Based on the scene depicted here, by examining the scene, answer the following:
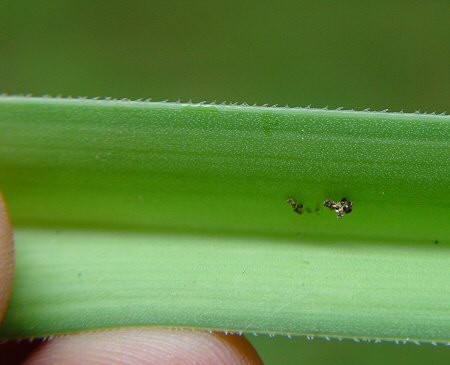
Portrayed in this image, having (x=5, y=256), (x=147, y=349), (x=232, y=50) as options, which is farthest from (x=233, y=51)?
(x=5, y=256)

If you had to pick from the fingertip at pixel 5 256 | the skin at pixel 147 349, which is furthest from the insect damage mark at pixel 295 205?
the fingertip at pixel 5 256

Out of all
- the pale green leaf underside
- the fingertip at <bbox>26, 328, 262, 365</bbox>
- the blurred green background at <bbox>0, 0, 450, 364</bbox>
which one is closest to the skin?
the fingertip at <bbox>26, 328, 262, 365</bbox>

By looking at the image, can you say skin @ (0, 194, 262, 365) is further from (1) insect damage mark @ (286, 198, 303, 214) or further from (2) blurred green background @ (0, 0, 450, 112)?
(2) blurred green background @ (0, 0, 450, 112)

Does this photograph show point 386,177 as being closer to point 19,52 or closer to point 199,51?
point 199,51

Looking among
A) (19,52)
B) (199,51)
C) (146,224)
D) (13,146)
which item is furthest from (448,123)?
(19,52)

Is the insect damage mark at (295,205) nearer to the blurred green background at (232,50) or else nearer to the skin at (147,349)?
the skin at (147,349)

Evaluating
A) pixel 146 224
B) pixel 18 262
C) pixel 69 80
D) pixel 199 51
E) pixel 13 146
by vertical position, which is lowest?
pixel 18 262
